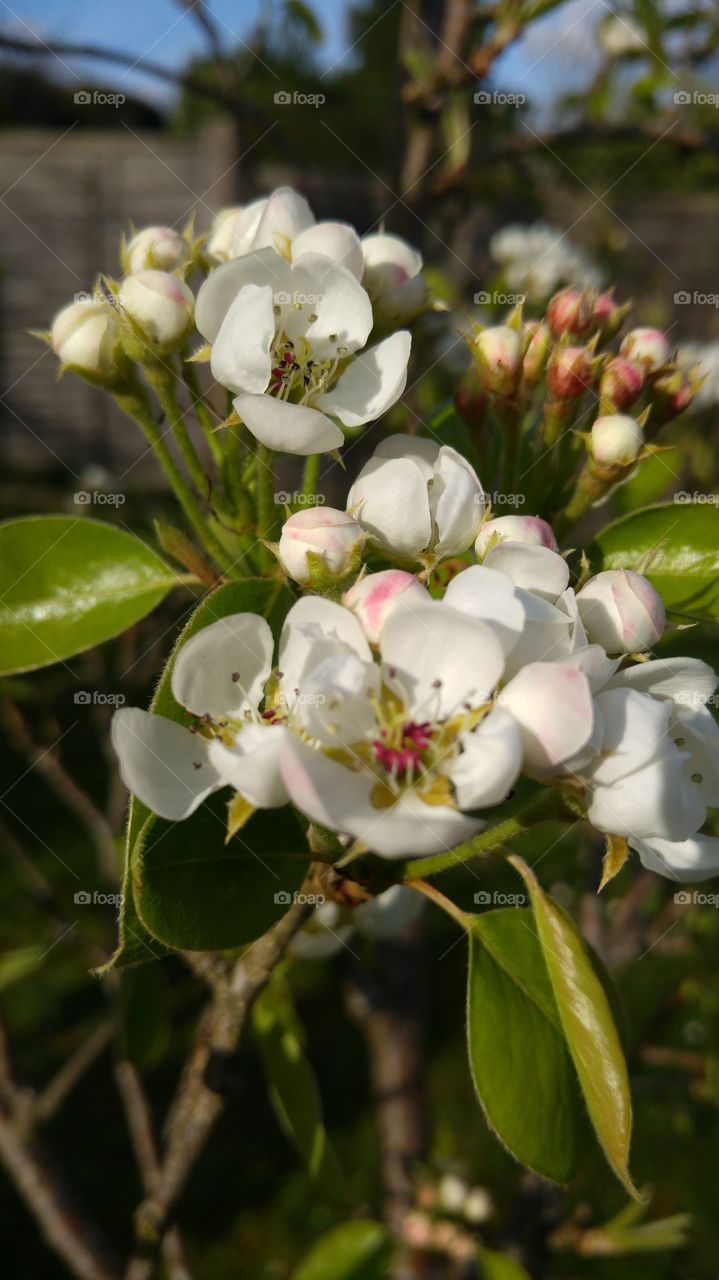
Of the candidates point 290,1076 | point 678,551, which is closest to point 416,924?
point 290,1076

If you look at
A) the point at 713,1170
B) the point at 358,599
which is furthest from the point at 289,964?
the point at 713,1170

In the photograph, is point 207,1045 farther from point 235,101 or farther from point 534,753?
point 235,101

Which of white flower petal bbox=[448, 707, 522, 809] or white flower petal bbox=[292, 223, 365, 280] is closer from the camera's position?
white flower petal bbox=[448, 707, 522, 809]

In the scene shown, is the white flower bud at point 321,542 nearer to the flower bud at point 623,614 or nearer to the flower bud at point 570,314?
the flower bud at point 623,614

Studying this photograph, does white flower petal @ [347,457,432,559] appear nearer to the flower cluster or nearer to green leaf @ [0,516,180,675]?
the flower cluster

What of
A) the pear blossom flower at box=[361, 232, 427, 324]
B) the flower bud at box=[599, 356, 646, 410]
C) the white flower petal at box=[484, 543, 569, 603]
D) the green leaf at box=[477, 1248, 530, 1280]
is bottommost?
the green leaf at box=[477, 1248, 530, 1280]

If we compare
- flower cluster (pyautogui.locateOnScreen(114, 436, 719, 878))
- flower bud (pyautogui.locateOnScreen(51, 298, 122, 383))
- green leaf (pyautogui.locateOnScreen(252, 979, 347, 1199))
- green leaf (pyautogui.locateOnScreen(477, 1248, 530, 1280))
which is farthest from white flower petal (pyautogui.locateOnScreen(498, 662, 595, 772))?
green leaf (pyautogui.locateOnScreen(477, 1248, 530, 1280))

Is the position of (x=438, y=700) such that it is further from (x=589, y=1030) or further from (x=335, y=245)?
(x=335, y=245)
